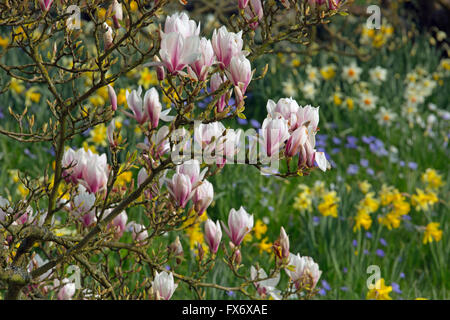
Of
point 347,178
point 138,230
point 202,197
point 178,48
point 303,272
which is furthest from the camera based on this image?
point 347,178

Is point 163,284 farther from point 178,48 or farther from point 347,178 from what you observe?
point 347,178

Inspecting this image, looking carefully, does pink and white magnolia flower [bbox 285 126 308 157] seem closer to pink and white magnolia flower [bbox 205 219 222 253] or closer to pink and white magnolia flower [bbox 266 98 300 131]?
pink and white magnolia flower [bbox 266 98 300 131]

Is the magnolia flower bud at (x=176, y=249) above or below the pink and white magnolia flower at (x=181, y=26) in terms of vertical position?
below

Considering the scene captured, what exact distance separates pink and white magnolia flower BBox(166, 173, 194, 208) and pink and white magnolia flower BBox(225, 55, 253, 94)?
0.82 feet

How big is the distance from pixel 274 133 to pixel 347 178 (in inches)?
121

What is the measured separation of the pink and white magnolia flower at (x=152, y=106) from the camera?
132 cm

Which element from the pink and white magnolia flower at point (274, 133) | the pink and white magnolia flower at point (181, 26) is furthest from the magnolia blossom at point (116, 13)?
the pink and white magnolia flower at point (274, 133)

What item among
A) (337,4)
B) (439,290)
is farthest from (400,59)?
(337,4)

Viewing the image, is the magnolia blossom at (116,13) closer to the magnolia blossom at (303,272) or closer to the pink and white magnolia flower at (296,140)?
the pink and white magnolia flower at (296,140)

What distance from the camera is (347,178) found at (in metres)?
4.29

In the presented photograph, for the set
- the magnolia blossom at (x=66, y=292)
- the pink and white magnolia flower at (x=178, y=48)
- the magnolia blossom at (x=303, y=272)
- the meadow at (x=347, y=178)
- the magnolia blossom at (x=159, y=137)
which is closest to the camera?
the pink and white magnolia flower at (x=178, y=48)

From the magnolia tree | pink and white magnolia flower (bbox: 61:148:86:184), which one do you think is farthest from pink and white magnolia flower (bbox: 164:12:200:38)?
pink and white magnolia flower (bbox: 61:148:86:184)

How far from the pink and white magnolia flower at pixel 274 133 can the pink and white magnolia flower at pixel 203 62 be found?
17cm

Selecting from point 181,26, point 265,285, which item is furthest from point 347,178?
point 181,26
